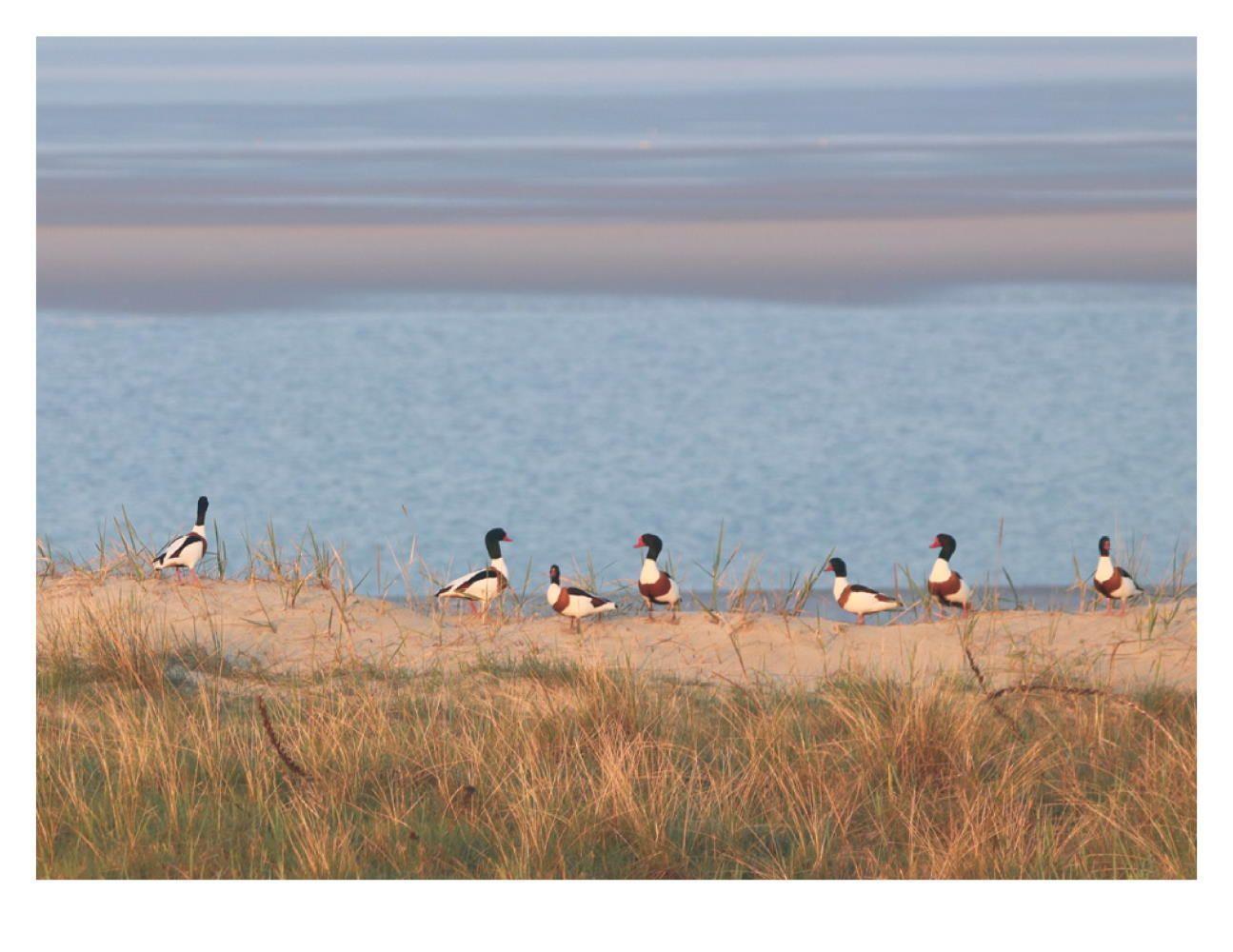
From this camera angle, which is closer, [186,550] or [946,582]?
[946,582]

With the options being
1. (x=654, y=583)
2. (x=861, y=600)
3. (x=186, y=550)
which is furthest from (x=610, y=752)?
(x=186, y=550)

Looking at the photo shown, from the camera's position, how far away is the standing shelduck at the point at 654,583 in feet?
25.3

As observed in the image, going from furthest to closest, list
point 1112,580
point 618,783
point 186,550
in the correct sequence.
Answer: point 186,550, point 1112,580, point 618,783

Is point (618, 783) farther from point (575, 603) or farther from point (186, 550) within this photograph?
point (186, 550)

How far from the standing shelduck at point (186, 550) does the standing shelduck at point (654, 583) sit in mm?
2382

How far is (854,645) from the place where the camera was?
7.32 meters

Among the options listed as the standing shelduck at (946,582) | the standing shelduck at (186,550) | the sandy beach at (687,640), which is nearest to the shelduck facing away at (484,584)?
the sandy beach at (687,640)

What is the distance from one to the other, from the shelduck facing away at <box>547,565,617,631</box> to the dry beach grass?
0.13 metres

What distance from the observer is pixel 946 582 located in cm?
777

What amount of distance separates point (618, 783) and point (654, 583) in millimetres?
2542

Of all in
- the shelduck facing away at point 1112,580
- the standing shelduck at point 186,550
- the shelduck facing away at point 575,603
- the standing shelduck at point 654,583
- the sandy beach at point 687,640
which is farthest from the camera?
the standing shelduck at point 186,550

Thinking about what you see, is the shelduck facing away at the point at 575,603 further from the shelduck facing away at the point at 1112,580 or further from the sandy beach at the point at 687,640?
the shelduck facing away at the point at 1112,580

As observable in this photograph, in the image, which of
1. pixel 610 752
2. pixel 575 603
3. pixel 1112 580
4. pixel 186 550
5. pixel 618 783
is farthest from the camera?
pixel 186 550
